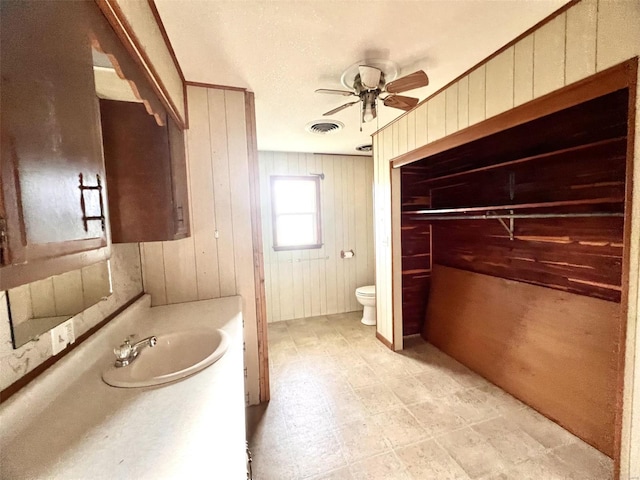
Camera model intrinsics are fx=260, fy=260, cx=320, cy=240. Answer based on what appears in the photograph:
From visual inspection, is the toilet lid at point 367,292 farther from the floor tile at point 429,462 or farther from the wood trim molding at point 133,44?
the wood trim molding at point 133,44

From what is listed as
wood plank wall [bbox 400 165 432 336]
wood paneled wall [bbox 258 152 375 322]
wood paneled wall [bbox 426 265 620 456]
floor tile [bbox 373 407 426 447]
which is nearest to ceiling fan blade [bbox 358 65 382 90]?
wood plank wall [bbox 400 165 432 336]

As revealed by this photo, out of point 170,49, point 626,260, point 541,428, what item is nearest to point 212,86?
point 170,49

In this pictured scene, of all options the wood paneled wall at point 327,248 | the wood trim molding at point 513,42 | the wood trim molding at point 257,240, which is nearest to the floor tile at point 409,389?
the wood trim molding at point 257,240

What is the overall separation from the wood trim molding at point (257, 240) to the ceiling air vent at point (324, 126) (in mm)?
793

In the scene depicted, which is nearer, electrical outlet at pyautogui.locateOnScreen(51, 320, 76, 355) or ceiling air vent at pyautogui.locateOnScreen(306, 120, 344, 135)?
electrical outlet at pyautogui.locateOnScreen(51, 320, 76, 355)

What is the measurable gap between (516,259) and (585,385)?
3.26ft

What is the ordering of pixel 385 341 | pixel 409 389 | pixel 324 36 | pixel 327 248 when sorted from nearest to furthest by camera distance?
pixel 324 36 < pixel 409 389 < pixel 385 341 < pixel 327 248

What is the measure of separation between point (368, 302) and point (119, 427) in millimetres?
3107

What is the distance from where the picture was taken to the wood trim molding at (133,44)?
0.81m

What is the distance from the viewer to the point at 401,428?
183cm

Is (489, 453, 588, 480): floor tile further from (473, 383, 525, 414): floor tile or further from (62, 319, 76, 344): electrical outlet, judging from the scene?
(62, 319, 76, 344): electrical outlet

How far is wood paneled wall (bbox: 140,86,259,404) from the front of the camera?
6.19ft

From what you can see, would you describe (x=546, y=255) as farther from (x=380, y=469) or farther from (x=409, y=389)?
(x=380, y=469)

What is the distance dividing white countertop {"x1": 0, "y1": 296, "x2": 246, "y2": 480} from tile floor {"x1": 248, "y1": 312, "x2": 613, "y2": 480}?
41.8 inches
